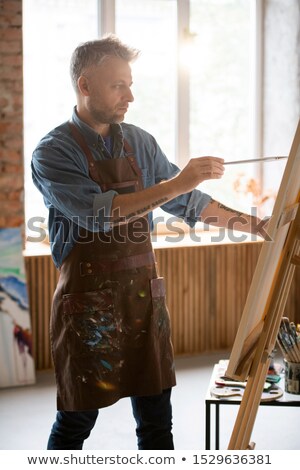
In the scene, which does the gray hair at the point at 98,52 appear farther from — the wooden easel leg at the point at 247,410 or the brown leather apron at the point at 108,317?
the wooden easel leg at the point at 247,410

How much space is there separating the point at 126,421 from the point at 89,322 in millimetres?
1617

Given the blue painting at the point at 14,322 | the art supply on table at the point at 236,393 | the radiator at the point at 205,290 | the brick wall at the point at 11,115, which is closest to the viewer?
the art supply on table at the point at 236,393

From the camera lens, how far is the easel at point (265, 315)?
188 centimetres

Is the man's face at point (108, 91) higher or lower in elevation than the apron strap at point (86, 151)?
higher

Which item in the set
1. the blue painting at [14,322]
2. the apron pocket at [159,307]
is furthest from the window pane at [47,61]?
the apron pocket at [159,307]

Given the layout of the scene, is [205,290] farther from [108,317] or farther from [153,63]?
[108,317]

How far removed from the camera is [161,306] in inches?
106

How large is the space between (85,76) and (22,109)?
7.38 ft

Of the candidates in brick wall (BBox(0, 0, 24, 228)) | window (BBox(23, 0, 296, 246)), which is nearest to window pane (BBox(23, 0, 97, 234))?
window (BBox(23, 0, 296, 246))

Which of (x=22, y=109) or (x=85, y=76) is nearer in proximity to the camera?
(x=85, y=76)
